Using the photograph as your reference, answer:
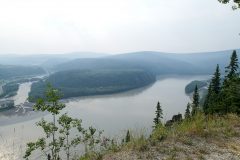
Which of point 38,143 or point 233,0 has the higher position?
point 233,0

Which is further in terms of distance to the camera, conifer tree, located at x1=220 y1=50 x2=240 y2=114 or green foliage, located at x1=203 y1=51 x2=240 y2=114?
conifer tree, located at x1=220 y1=50 x2=240 y2=114

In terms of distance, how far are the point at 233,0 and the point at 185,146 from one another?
10061mm

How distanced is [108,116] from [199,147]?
109 m

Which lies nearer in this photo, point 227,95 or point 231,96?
point 231,96

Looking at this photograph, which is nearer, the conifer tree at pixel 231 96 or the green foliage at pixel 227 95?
the green foliage at pixel 227 95

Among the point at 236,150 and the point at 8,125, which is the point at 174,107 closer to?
the point at 8,125

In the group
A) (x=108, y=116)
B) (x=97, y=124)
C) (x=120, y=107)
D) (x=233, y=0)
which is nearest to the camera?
(x=233, y=0)

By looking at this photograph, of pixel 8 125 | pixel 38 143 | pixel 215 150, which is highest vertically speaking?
pixel 215 150

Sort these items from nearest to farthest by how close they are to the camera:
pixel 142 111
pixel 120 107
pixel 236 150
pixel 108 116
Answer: pixel 236 150 → pixel 108 116 → pixel 142 111 → pixel 120 107

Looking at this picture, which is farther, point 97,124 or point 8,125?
point 8,125

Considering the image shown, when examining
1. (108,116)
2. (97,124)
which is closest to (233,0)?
(97,124)

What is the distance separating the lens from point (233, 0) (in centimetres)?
1694

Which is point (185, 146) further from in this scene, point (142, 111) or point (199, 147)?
point (142, 111)

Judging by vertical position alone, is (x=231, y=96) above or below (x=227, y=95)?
above
